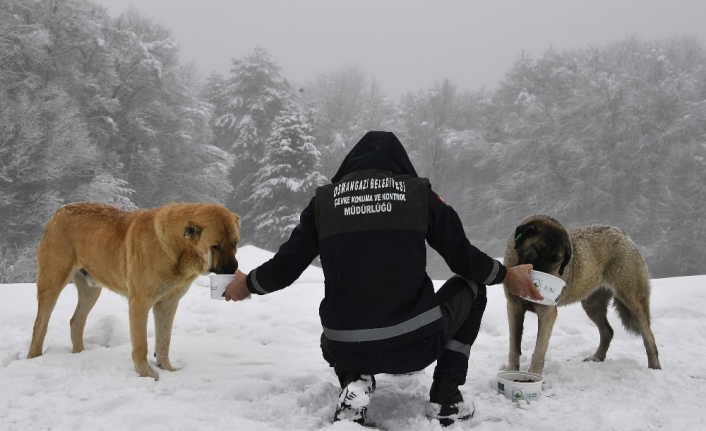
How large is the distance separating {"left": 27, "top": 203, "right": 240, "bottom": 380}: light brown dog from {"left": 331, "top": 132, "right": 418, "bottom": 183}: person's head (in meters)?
1.10

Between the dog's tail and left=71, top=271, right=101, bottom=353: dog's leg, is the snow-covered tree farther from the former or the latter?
the dog's tail

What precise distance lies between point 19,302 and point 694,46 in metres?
41.2

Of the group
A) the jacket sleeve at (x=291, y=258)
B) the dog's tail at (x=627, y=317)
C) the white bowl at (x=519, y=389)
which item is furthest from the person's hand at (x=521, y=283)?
the dog's tail at (x=627, y=317)

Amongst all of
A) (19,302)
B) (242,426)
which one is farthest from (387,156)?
(19,302)

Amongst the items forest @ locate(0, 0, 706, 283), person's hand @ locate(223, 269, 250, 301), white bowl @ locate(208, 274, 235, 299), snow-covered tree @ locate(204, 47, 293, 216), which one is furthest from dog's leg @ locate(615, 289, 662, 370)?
snow-covered tree @ locate(204, 47, 293, 216)

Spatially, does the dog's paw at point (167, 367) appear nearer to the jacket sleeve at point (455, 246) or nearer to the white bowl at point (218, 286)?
the white bowl at point (218, 286)

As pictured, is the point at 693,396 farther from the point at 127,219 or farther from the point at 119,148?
the point at 119,148

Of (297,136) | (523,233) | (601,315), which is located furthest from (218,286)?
(297,136)

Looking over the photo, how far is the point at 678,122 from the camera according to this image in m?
28.1

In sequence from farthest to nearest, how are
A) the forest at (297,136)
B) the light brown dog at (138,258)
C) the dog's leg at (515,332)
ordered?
1. the forest at (297,136)
2. the dog's leg at (515,332)
3. the light brown dog at (138,258)

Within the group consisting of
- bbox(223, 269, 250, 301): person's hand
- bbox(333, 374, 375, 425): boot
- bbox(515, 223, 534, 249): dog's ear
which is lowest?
bbox(333, 374, 375, 425): boot

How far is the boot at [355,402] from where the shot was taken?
2.68 meters

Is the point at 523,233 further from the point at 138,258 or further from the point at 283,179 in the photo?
the point at 283,179

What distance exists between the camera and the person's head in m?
2.80
